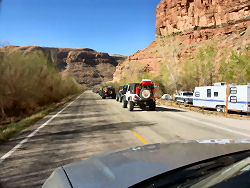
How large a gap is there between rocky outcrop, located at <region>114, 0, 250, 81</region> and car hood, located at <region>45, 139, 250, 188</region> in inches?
1874

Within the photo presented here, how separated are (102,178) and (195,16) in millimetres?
91038

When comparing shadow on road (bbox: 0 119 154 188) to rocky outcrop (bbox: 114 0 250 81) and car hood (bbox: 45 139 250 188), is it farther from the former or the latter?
rocky outcrop (bbox: 114 0 250 81)

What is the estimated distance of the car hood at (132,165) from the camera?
5.30 ft

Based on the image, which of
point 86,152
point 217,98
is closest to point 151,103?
point 217,98

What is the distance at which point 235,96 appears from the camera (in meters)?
14.9

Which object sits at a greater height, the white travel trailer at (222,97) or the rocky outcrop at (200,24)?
the rocky outcrop at (200,24)

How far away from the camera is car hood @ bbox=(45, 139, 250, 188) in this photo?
1.62 m

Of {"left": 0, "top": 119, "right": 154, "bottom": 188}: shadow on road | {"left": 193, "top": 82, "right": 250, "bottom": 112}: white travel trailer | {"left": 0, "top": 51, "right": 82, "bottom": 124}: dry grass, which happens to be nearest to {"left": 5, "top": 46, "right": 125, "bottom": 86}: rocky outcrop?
{"left": 0, "top": 51, "right": 82, "bottom": 124}: dry grass

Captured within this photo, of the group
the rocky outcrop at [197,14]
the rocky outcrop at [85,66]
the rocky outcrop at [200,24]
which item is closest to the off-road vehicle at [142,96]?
the rocky outcrop at [200,24]

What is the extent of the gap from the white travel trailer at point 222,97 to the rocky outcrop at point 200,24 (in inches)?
1229

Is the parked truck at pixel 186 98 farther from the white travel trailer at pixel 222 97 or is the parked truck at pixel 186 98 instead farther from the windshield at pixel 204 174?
the windshield at pixel 204 174

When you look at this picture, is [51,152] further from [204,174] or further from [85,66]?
[85,66]

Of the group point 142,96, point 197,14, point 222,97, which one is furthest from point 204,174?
point 197,14

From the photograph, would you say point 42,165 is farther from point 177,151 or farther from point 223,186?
point 223,186
